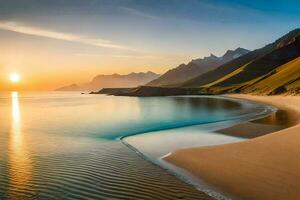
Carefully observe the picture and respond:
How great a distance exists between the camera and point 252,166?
22547 mm

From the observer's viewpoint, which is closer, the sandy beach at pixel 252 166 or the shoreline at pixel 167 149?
the sandy beach at pixel 252 166

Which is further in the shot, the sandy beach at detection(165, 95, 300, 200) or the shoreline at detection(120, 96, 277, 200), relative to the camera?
the shoreline at detection(120, 96, 277, 200)

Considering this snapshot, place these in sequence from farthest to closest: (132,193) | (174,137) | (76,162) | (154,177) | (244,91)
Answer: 1. (244,91)
2. (174,137)
3. (76,162)
4. (154,177)
5. (132,193)

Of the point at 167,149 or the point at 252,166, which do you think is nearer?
the point at 252,166

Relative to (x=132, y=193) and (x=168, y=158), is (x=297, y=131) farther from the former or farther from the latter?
(x=132, y=193)

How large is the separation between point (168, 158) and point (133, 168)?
434 centimetres

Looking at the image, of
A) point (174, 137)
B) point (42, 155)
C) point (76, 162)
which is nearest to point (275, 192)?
point (76, 162)

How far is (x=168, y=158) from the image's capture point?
28.0m

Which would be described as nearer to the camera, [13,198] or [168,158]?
[13,198]

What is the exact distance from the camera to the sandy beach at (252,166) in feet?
59.0

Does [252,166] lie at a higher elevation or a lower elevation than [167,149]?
higher

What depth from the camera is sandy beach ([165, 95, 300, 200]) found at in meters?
18.0

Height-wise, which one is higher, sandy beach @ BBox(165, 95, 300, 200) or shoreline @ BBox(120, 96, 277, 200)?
sandy beach @ BBox(165, 95, 300, 200)

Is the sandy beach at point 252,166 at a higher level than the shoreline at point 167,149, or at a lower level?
higher
